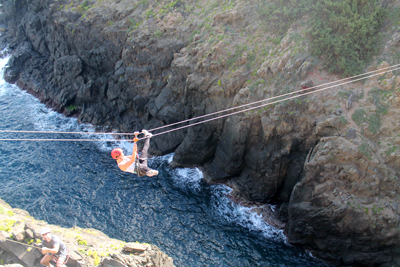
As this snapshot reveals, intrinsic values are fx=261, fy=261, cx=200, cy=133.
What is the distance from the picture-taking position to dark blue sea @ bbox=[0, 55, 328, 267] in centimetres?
1567

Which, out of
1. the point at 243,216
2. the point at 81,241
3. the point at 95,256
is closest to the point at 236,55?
the point at 243,216

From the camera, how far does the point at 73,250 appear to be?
35.2 ft

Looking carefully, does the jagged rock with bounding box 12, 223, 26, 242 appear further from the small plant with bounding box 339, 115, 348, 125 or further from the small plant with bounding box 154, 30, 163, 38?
the small plant with bounding box 154, 30, 163, 38

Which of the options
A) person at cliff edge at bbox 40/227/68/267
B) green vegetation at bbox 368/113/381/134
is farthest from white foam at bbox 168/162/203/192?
green vegetation at bbox 368/113/381/134

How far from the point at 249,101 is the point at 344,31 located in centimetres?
759

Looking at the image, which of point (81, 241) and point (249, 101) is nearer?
point (81, 241)

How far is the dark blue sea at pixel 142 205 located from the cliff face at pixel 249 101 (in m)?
1.52

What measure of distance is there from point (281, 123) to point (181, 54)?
1088cm

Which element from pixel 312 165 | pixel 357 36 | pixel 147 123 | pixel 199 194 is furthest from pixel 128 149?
pixel 357 36

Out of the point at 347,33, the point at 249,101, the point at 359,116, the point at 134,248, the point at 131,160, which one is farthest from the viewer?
the point at 249,101

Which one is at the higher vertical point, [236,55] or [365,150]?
[236,55]

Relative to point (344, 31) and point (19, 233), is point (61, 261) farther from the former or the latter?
point (344, 31)

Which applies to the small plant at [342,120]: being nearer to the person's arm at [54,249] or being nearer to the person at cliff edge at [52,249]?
the person at cliff edge at [52,249]

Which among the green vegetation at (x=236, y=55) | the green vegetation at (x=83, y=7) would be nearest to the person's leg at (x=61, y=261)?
the green vegetation at (x=236, y=55)
